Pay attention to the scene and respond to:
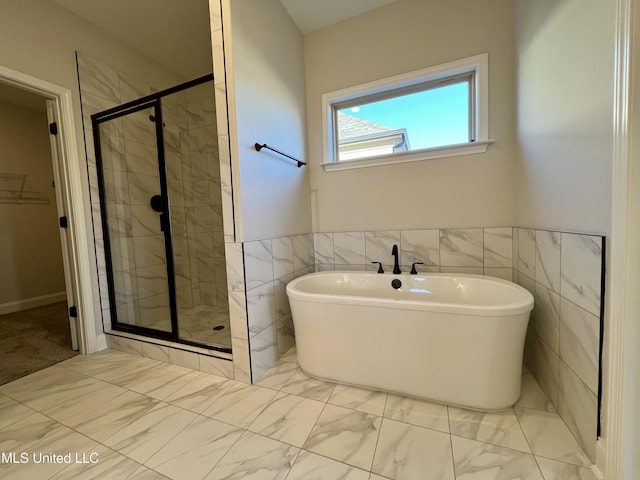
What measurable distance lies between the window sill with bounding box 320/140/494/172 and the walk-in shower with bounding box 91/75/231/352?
3.82ft

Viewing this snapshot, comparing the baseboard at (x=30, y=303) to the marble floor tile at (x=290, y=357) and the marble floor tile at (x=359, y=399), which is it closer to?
the marble floor tile at (x=290, y=357)

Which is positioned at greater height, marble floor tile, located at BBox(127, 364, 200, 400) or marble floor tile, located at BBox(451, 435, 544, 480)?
marble floor tile, located at BBox(451, 435, 544, 480)

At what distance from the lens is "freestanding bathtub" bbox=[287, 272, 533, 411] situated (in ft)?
4.00

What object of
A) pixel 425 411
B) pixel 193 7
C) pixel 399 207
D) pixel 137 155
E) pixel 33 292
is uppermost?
pixel 193 7

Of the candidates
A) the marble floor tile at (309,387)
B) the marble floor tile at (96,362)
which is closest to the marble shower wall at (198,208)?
the marble floor tile at (96,362)

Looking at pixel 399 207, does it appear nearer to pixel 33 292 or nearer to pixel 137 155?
pixel 137 155

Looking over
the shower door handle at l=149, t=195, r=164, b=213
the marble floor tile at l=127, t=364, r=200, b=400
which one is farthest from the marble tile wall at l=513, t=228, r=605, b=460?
the shower door handle at l=149, t=195, r=164, b=213

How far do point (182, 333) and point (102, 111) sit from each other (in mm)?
1978

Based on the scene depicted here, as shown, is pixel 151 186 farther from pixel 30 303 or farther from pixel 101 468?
pixel 30 303

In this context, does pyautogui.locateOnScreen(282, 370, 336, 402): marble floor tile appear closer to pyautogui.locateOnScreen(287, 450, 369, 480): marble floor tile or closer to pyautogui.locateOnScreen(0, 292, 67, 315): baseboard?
pyautogui.locateOnScreen(287, 450, 369, 480): marble floor tile

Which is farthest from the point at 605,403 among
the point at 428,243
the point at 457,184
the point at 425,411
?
the point at 457,184

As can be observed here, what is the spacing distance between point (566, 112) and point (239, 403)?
221cm

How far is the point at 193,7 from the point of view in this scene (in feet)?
6.59

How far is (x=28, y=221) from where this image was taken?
3361mm
